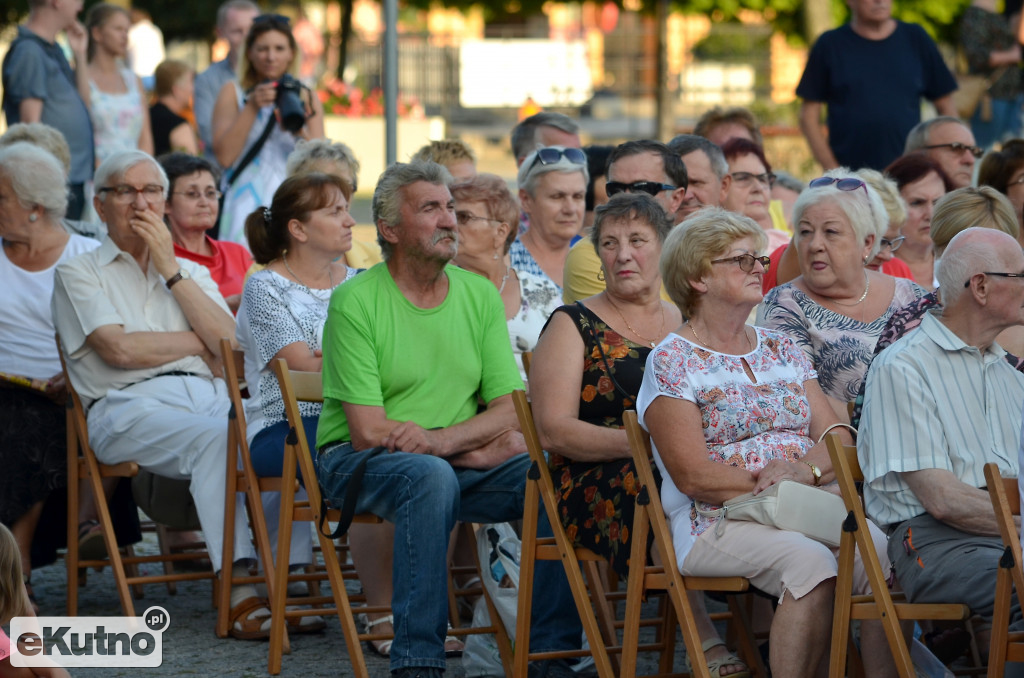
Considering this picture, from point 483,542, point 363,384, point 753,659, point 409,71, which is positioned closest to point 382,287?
point 363,384

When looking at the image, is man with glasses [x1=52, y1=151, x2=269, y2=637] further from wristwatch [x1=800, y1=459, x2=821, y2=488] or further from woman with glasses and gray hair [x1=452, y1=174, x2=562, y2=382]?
wristwatch [x1=800, y1=459, x2=821, y2=488]

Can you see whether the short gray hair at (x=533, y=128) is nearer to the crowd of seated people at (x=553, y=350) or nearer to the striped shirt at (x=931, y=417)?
the crowd of seated people at (x=553, y=350)

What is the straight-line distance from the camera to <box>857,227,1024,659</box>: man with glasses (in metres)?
→ 3.88

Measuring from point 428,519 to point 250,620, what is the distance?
122cm

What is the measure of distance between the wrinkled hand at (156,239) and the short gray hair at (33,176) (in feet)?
1.58

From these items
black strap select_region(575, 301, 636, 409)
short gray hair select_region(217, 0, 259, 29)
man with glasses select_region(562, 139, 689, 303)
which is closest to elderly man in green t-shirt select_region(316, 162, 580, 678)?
black strap select_region(575, 301, 636, 409)

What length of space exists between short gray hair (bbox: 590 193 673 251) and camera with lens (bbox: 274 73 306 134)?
3.28 meters

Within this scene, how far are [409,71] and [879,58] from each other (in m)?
15.8

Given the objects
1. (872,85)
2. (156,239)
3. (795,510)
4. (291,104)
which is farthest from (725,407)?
(872,85)

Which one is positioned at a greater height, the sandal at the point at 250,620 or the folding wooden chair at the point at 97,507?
the folding wooden chair at the point at 97,507

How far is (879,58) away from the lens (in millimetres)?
8648

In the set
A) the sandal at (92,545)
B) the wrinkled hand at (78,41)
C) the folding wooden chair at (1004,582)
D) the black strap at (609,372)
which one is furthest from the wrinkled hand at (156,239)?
the wrinkled hand at (78,41)

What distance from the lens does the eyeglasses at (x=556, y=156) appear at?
255 inches

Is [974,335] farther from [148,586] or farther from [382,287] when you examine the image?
[148,586]
